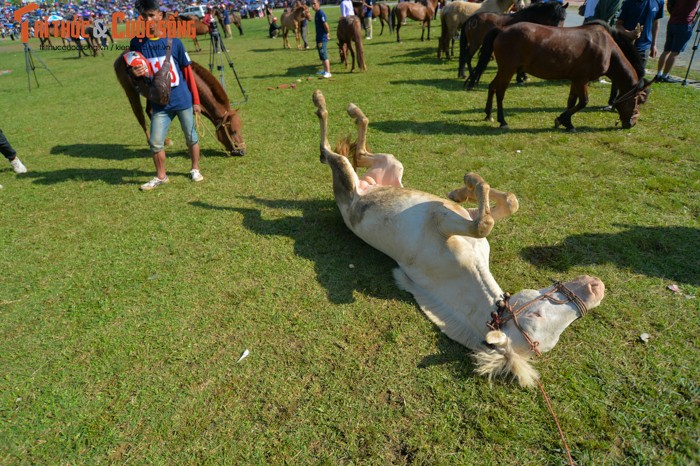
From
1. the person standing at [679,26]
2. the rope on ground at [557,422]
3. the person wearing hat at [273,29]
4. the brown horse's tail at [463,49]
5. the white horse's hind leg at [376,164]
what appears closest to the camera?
the rope on ground at [557,422]

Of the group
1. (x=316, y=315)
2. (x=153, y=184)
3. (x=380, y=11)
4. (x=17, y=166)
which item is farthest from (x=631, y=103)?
(x=380, y=11)

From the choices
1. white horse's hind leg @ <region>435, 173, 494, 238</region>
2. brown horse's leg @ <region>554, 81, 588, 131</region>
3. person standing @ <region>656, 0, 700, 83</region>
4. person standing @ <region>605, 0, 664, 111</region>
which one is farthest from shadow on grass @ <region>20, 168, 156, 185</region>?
person standing @ <region>656, 0, 700, 83</region>

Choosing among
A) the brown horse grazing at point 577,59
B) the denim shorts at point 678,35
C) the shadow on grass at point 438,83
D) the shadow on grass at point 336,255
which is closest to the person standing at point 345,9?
the shadow on grass at point 438,83

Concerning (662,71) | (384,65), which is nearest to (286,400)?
(662,71)

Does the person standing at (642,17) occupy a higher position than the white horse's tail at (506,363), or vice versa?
the person standing at (642,17)

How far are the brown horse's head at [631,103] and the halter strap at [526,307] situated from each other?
17.4 feet

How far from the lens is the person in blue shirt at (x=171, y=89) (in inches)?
169

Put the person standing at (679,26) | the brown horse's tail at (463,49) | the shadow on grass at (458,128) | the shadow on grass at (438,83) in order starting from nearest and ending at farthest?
the shadow on grass at (458,128) → the person standing at (679,26) → the shadow on grass at (438,83) → the brown horse's tail at (463,49)

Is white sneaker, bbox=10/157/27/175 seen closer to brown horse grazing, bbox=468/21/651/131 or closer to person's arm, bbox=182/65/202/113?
person's arm, bbox=182/65/202/113

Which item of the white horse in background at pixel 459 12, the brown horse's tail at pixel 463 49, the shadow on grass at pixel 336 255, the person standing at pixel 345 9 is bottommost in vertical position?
the shadow on grass at pixel 336 255

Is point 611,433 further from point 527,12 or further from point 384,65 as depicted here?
point 384,65

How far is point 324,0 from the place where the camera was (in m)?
48.4

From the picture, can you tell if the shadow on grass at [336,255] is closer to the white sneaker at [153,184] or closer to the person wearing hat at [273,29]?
the white sneaker at [153,184]

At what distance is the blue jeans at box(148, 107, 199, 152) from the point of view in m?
4.71
